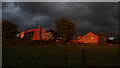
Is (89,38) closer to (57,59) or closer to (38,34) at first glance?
(38,34)

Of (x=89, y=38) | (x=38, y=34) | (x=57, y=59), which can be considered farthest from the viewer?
(x=89, y=38)

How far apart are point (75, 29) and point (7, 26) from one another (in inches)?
844

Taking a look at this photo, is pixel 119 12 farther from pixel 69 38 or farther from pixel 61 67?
pixel 69 38

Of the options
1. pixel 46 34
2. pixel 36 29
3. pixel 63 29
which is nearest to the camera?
pixel 63 29

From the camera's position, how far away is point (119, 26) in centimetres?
374

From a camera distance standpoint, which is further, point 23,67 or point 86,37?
point 86,37

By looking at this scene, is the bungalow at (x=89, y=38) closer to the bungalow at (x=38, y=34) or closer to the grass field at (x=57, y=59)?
the bungalow at (x=38, y=34)

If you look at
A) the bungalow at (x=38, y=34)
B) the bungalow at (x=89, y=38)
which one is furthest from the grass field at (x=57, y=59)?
the bungalow at (x=89, y=38)

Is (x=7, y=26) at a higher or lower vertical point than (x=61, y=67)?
higher

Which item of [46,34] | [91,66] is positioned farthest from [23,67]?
[46,34]

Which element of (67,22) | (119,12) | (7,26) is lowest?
(7,26)

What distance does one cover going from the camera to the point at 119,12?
11.3 ft

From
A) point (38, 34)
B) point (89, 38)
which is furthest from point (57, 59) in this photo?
point (89, 38)

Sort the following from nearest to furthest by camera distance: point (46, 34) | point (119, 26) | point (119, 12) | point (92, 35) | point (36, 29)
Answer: point (119, 12), point (119, 26), point (46, 34), point (36, 29), point (92, 35)
